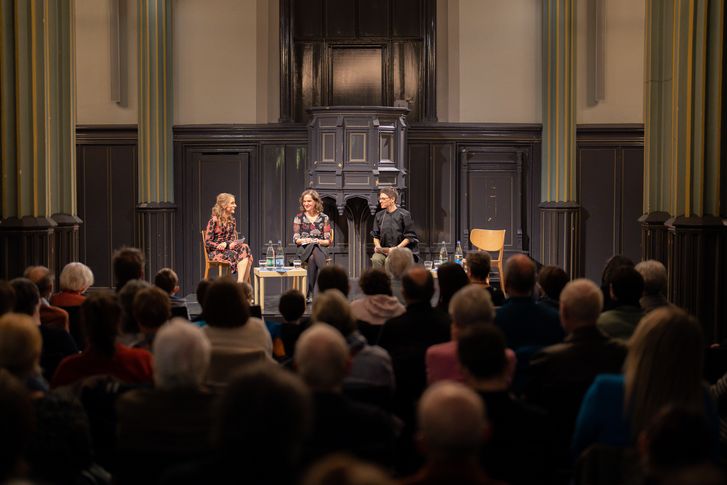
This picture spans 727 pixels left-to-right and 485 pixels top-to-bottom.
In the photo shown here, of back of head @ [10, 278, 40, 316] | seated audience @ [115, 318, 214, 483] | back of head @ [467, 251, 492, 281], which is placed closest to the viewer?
seated audience @ [115, 318, 214, 483]

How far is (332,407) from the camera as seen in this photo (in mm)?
3143

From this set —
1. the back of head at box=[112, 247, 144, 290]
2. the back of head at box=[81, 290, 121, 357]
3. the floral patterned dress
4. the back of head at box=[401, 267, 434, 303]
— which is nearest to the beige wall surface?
the floral patterned dress

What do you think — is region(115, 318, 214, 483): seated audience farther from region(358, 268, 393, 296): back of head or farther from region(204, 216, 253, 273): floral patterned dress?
region(204, 216, 253, 273): floral patterned dress

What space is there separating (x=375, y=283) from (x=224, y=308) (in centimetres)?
138

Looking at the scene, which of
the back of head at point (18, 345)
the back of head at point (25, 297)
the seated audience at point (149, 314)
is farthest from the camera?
the back of head at point (25, 297)

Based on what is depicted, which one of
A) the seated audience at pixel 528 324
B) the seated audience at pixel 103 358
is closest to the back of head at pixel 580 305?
the seated audience at pixel 528 324

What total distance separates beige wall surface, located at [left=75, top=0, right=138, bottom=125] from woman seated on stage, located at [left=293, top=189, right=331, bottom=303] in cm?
371

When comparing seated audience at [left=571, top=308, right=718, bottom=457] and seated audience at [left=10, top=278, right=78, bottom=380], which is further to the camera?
seated audience at [left=10, top=278, right=78, bottom=380]

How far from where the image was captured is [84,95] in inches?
528

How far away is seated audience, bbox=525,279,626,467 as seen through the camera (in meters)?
4.03

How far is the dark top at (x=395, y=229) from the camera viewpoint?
10859 millimetres

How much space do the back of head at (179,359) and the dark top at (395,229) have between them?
7577 mm

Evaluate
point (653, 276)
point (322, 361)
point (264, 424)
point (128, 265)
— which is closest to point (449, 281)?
point (653, 276)

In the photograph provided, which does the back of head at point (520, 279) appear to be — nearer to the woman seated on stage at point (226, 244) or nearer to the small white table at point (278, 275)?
the small white table at point (278, 275)
